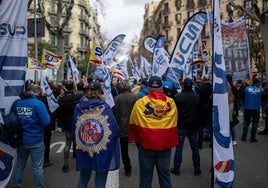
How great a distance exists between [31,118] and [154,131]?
1.86m

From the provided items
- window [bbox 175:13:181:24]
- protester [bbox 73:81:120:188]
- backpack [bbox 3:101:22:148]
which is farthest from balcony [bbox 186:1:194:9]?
protester [bbox 73:81:120:188]

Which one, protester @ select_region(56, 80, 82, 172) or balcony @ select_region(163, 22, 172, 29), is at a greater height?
balcony @ select_region(163, 22, 172, 29)

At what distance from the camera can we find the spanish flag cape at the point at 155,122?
477 cm

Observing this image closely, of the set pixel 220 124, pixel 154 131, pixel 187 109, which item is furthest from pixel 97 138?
pixel 187 109

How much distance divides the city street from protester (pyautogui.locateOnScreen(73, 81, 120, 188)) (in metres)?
1.81

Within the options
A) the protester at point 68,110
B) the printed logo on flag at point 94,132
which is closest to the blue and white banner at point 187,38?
the protester at point 68,110

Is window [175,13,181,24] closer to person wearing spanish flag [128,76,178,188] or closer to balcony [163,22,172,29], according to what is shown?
balcony [163,22,172,29]

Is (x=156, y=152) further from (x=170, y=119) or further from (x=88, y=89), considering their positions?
(x=88, y=89)

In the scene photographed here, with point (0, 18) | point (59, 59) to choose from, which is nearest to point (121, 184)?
point (0, 18)

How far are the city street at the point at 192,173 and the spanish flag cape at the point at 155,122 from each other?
181 cm

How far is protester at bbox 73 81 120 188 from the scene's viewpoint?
463cm

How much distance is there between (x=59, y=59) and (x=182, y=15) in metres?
70.7

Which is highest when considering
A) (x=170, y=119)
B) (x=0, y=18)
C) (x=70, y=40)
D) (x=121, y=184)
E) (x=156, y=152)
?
(x=70, y=40)

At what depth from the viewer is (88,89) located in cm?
483
